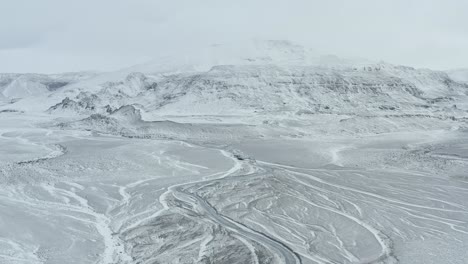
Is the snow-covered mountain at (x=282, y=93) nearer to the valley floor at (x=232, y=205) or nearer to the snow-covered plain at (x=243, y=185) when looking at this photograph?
the snow-covered plain at (x=243, y=185)

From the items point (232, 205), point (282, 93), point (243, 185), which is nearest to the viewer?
point (232, 205)

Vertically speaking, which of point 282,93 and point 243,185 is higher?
point 243,185

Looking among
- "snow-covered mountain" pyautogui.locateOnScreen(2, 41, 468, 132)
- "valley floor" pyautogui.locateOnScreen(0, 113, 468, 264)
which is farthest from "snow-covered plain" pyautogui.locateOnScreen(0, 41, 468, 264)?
"snow-covered mountain" pyautogui.locateOnScreen(2, 41, 468, 132)

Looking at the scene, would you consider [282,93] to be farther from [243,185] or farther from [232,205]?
[232,205]

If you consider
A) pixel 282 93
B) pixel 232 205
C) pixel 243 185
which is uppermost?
pixel 232 205

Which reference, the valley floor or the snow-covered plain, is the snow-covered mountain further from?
the valley floor

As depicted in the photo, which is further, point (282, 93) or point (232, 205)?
point (282, 93)

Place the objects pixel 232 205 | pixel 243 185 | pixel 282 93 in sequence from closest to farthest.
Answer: pixel 232 205, pixel 243 185, pixel 282 93

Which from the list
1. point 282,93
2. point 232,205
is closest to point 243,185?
point 232,205

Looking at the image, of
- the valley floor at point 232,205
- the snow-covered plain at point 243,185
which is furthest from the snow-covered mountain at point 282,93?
the valley floor at point 232,205
